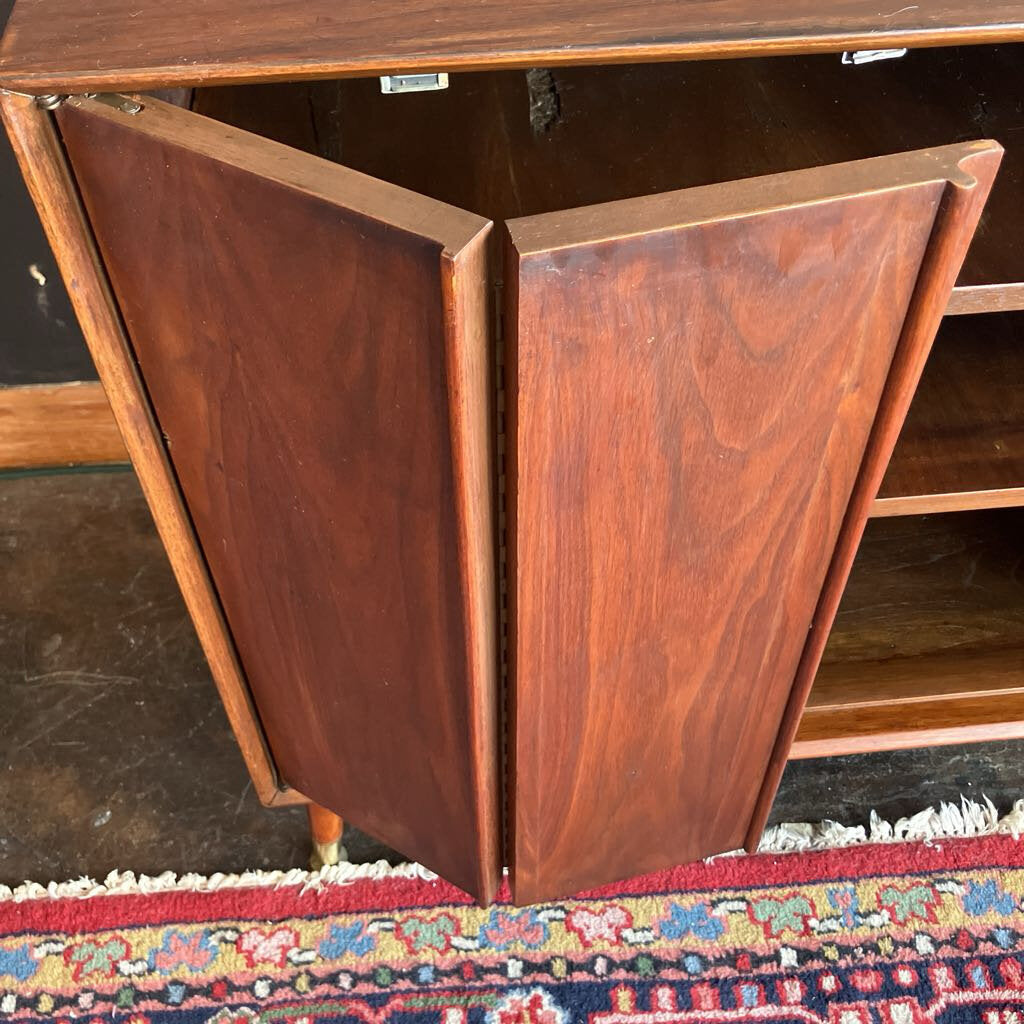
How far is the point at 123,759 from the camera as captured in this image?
3.41 feet

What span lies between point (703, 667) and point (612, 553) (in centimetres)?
14

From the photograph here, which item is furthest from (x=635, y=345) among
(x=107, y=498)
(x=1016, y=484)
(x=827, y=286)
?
(x=107, y=498)

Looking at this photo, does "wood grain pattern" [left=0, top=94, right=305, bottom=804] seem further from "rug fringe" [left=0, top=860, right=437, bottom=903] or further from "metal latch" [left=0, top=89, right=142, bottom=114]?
"rug fringe" [left=0, top=860, right=437, bottom=903]

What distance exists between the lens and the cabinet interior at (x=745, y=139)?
0.61 meters

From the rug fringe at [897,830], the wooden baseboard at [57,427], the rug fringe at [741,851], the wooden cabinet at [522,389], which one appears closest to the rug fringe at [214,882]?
the rug fringe at [741,851]

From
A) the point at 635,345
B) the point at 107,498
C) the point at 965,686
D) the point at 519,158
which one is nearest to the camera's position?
the point at 635,345

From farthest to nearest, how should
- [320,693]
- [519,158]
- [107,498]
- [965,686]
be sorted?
[107,498]
[965,686]
[320,693]
[519,158]

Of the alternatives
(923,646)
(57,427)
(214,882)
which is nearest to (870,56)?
(923,646)

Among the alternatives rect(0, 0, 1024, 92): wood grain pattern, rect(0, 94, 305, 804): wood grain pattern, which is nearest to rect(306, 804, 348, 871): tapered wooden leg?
rect(0, 94, 305, 804): wood grain pattern

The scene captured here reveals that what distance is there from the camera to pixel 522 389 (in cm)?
46

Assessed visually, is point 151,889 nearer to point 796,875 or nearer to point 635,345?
point 796,875

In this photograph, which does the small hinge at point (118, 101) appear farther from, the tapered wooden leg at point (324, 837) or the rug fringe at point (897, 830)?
the rug fringe at point (897, 830)

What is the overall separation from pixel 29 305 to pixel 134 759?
44 cm

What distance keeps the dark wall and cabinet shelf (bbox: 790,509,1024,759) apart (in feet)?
2.52
